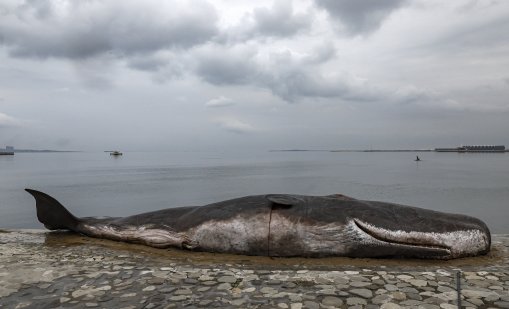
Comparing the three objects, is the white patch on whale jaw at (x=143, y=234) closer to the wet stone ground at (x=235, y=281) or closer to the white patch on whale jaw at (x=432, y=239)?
the wet stone ground at (x=235, y=281)

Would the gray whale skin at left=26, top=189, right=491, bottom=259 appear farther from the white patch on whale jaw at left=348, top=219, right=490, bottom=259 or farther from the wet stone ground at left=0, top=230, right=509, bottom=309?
the wet stone ground at left=0, top=230, right=509, bottom=309

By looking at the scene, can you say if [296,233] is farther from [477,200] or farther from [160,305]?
[477,200]

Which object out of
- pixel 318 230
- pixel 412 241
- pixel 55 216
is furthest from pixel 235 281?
pixel 55 216

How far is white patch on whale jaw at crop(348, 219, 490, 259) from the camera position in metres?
7.96

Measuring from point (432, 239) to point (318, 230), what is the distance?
2311 millimetres

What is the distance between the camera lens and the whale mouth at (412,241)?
310 inches

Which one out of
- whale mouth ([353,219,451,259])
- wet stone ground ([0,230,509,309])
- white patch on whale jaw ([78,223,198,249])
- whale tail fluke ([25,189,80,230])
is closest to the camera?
wet stone ground ([0,230,509,309])

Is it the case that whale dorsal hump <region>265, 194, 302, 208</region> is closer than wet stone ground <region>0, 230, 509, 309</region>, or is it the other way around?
wet stone ground <region>0, 230, 509, 309</region>

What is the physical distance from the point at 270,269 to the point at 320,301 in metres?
1.80

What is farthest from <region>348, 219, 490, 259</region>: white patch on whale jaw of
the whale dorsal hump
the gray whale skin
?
the whale dorsal hump

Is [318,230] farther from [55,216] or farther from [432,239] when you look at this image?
[55,216]

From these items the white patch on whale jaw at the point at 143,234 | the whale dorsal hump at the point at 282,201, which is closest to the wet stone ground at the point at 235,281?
the white patch on whale jaw at the point at 143,234

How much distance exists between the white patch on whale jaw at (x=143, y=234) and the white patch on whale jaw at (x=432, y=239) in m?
3.82

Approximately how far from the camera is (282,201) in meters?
8.52
